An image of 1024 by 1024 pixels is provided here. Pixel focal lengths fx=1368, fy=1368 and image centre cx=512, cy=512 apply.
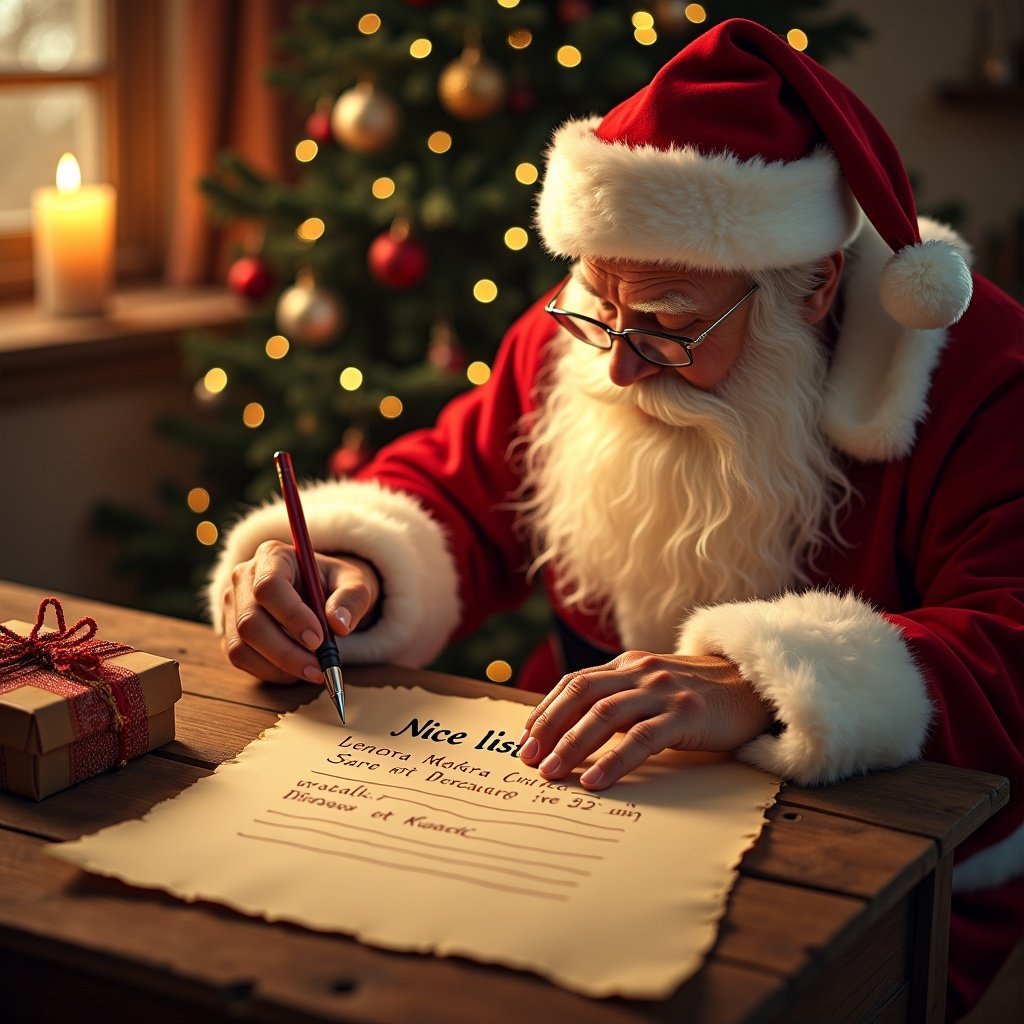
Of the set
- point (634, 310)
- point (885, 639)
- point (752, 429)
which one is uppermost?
point (634, 310)

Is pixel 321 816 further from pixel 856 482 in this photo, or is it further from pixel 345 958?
pixel 856 482

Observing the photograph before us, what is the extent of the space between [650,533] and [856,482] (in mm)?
248

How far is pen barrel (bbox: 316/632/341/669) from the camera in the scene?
130 centimetres

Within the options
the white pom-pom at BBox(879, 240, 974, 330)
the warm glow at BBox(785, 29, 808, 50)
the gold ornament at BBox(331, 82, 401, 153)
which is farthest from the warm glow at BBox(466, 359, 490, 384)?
the white pom-pom at BBox(879, 240, 974, 330)

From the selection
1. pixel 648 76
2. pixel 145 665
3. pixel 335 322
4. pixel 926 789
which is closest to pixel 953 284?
pixel 926 789

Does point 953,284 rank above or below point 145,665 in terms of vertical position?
above

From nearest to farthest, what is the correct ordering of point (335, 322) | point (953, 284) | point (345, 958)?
point (345, 958) < point (953, 284) < point (335, 322)

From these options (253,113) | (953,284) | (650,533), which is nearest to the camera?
(953,284)

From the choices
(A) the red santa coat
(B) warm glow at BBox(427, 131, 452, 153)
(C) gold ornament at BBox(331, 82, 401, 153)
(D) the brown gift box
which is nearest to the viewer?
(D) the brown gift box

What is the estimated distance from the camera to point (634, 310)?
1.49 m

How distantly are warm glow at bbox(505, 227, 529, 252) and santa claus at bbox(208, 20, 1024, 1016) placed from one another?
0.94 metres

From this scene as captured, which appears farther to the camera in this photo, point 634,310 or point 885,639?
point 634,310

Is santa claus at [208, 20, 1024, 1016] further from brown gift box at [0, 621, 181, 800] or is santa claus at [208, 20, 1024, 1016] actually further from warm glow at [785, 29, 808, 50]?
warm glow at [785, 29, 808, 50]

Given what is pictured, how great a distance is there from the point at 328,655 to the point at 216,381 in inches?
67.8
